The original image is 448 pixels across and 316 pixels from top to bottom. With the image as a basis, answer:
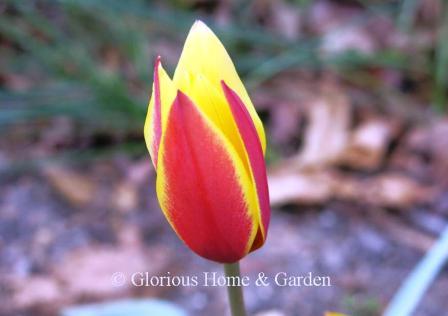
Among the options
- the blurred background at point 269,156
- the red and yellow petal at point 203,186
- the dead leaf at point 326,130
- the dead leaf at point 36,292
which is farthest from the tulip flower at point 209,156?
the dead leaf at point 326,130

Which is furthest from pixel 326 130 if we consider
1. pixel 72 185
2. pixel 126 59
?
pixel 126 59

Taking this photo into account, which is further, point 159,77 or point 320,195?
point 320,195

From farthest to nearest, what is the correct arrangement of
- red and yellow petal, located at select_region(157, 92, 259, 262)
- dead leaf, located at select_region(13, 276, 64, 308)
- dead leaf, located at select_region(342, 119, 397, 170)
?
dead leaf, located at select_region(342, 119, 397, 170) < dead leaf, located at select_region(13, 276, 64, 308) < red and yellow petal, located at select_region(157, 92, 259, 262)

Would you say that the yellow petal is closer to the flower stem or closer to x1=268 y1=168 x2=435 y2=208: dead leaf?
the flower stem

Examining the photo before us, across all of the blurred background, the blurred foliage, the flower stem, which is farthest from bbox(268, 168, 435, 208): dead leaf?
the flower stem

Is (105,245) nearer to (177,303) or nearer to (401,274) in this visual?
(177,303)

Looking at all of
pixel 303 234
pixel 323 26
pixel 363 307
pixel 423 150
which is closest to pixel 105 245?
pixel 303 234
